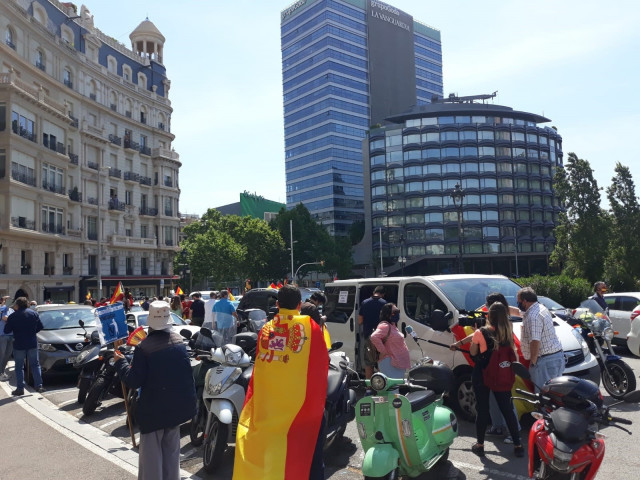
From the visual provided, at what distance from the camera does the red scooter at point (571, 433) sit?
131 inches

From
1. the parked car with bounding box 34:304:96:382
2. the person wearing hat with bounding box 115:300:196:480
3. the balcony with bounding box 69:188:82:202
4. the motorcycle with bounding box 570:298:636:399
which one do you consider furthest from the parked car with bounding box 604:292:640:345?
the balcony with bounding box 69:188:82:202

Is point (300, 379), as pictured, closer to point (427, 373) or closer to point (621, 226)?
point (427, 373)

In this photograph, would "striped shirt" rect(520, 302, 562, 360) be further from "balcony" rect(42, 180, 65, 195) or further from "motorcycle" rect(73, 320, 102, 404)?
"balcony" rect(42, 180, 65, 195)

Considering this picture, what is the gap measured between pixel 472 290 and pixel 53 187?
34.8 m

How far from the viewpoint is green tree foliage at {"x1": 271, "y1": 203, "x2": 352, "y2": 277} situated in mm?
67250

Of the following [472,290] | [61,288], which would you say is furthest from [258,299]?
[61,288]

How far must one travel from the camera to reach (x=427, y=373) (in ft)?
15.8

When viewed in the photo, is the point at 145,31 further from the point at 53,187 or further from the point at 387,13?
the point at 387,13

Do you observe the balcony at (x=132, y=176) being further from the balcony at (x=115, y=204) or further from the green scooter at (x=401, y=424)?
the green scooter at (x=401, y=424)

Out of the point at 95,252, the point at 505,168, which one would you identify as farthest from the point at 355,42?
the point at 95,252

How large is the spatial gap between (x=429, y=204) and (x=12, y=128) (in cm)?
6129

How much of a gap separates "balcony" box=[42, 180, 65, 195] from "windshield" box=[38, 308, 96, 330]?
25.1 metres

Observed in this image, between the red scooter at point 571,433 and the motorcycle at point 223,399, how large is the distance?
2998mm

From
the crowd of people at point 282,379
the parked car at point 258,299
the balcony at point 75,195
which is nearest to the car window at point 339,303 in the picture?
the crowd of people at point 282,379
